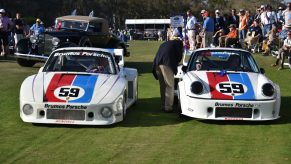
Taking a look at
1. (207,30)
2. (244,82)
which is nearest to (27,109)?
(244,82)

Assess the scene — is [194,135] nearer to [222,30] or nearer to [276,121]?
[276,121]

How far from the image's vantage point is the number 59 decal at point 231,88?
8422mm

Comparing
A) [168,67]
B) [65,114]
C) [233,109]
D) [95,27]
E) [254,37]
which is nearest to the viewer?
[65,114]

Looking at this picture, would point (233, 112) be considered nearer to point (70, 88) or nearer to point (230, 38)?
point (70, 88)

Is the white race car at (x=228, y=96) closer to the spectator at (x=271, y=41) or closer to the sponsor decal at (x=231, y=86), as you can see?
the sponsor decal at (x=231, y=86)

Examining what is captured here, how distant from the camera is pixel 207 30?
19.5 meters

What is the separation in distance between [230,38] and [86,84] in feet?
39.7

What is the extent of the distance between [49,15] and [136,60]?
5026 cm

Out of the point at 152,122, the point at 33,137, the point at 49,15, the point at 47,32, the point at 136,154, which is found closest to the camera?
the point at 136,154

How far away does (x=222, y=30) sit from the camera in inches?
812

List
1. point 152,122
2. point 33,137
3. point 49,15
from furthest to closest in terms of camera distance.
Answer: point 49,15 → point 152,122 → point 33,137

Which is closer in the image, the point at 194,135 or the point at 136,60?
the point at 194,135

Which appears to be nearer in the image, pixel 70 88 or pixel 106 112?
pixel 106 112

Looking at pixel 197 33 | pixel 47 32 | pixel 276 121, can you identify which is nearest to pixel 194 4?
pixel 197 33
